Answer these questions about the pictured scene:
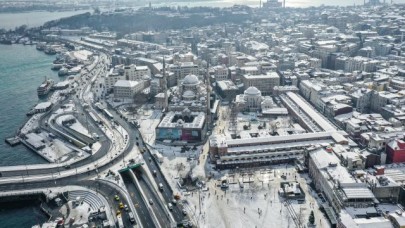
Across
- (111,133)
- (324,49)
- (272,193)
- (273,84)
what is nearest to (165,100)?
(111,133)

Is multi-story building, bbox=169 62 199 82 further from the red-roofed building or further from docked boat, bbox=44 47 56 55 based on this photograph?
docked boat, bbox=44 47 56 55

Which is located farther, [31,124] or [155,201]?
[31,124]

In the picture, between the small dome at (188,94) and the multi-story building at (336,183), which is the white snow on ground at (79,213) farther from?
the small dome at (188,94)

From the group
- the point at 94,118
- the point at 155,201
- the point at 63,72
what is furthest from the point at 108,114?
the point at 63,72

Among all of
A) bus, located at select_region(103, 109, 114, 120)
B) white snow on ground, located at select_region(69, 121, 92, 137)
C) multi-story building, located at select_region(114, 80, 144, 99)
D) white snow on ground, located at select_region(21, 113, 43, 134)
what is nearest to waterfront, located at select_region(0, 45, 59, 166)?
white snow on ground, located at select_region(21, 113, 43, 134)

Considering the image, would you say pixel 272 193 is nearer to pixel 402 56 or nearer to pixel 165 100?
pixel 165 100

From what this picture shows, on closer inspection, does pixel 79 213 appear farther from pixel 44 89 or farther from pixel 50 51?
pixel 50 51
